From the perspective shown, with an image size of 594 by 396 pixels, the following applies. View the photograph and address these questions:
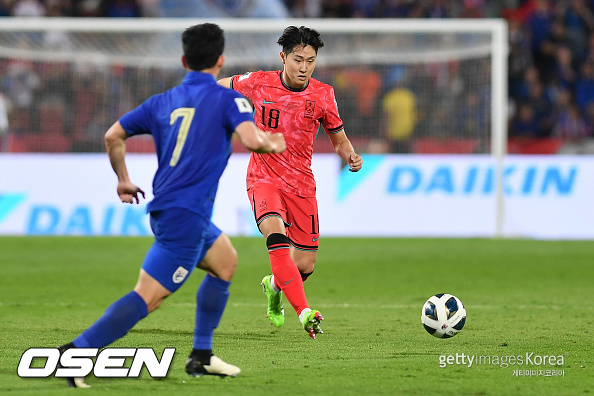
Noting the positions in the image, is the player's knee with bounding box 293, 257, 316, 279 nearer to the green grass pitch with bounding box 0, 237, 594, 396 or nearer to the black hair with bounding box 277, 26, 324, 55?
the green grass pitch with bounding box 0, 237, 594, 396

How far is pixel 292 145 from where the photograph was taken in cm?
775

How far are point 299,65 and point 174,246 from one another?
2.85 meters

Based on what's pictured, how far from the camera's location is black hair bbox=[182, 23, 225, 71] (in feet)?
17.1

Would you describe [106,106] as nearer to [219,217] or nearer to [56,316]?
[219,217]

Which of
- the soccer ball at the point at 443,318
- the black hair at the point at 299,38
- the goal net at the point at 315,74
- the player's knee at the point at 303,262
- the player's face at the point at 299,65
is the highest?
the goal net at the point at 315,74

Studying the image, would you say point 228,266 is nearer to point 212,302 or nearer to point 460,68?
point 212,302

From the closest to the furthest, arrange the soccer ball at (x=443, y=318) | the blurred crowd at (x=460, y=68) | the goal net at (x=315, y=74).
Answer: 1. the soccer ball at (x=443, y=318)
2. the goal net at (x=315, y=74)
3. the blurred crowd at (x=460, y=68)

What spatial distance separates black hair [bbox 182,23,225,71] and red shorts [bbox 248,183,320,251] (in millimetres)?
2359

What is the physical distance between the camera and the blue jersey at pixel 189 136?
5.18 metres

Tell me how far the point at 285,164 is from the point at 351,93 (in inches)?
410

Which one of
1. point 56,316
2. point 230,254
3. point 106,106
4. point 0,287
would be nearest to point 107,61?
point 106,106

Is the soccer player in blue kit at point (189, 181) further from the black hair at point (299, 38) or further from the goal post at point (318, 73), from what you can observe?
the goal post at point (318, 73)

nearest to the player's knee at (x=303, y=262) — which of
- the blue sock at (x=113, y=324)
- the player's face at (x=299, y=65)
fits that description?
the player's face at (x=299, y=65)

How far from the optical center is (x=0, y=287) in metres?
10.8
